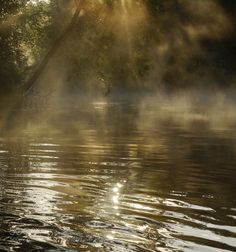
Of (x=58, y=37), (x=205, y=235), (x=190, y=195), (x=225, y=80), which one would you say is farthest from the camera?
(x=225, y=80)

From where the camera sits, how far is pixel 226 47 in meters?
72.0

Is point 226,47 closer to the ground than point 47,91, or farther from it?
farther from it

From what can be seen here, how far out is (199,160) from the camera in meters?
21.9

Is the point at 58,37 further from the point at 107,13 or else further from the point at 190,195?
the point at 190,195

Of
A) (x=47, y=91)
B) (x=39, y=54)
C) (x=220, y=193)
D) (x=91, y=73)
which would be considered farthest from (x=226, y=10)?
(x=220, y=193)

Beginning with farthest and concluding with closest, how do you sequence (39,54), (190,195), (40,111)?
(40,111)
(39,54)
(190,195)

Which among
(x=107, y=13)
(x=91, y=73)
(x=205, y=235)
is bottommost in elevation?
(x=205, y=235)

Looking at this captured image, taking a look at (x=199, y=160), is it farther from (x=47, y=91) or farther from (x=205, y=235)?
(x=47, y=91)

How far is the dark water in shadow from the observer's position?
34.3 feet

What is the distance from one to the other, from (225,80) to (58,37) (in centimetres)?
5207

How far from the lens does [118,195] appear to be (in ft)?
47.9

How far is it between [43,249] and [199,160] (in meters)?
12.8

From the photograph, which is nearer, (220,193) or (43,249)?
(43,249)

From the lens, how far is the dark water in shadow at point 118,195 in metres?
10.5
